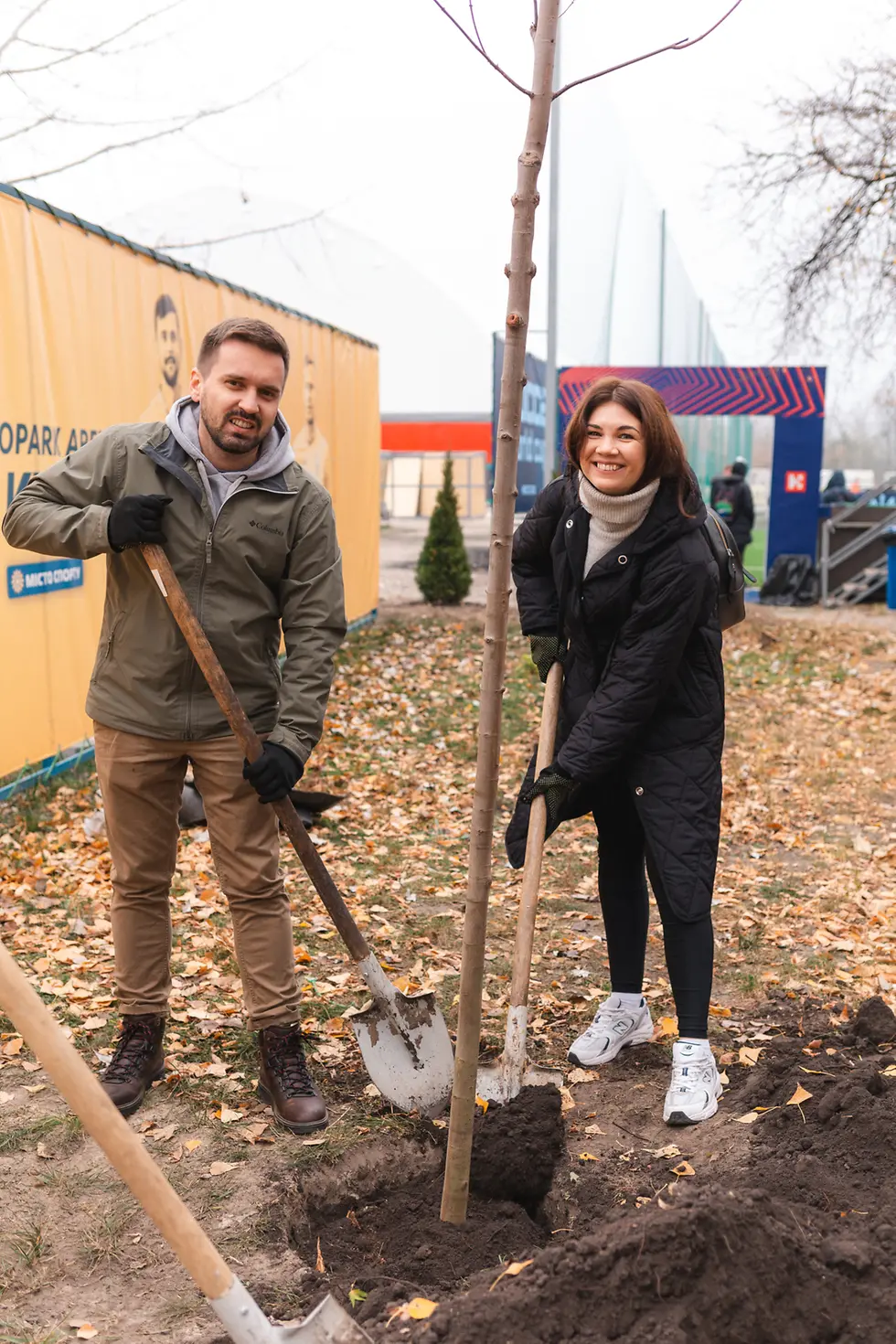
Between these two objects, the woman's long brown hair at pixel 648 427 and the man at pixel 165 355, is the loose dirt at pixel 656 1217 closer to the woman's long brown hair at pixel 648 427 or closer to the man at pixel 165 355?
the woman's long brown hair at pixel 648 427

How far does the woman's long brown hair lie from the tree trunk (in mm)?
875

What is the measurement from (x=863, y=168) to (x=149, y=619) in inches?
516

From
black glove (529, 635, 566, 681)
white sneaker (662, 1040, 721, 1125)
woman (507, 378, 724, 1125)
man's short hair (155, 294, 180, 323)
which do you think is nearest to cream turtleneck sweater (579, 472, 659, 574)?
woman (507, 378, 724, 1125)

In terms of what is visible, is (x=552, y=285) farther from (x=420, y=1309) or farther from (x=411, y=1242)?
(x=420, y=1309)

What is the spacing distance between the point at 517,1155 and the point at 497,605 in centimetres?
159

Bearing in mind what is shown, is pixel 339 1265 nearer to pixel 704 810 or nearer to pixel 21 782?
pixel 704 810

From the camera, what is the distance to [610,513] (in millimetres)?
3248

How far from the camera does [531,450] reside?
18.0 meters

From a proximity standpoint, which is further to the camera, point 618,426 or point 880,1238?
point 618,426

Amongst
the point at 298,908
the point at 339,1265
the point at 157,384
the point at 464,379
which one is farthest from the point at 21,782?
the point at 464,379

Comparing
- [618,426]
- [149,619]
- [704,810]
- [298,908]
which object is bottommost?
[298,908]

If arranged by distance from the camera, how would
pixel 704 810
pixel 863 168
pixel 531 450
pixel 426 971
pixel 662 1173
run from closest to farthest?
pixel 662 1173 → pixel 704 810 → pixel 426 971 → pixel 863 168 → pixel 531 450

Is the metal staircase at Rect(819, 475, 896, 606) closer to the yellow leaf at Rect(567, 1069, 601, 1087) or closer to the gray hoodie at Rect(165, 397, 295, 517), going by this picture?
the yellow leaf at Rect(567, 1069, 601, 1087)

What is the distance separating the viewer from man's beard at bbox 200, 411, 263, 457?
320 centimetres
